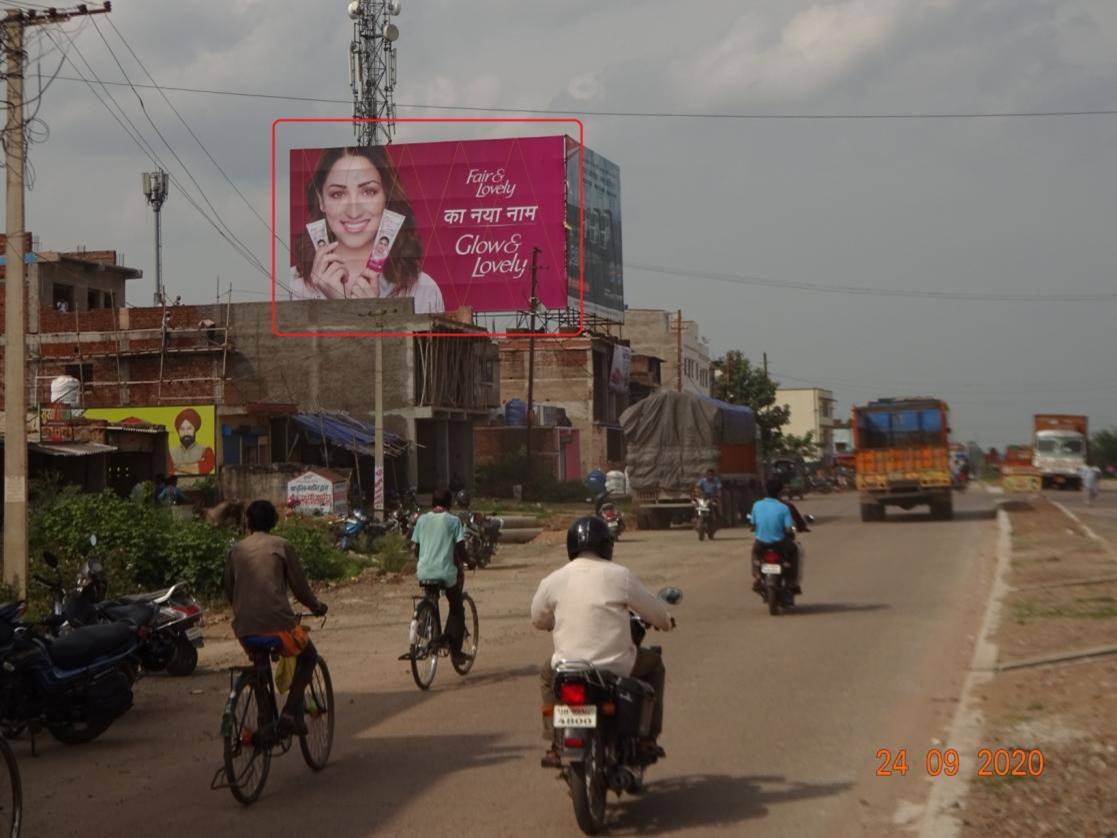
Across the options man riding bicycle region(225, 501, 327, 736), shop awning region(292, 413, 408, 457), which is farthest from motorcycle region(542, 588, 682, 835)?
shop awning region(292, 413, 408, 457)

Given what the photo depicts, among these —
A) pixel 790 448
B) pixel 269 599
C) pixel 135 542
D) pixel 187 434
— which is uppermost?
pixel 187 434

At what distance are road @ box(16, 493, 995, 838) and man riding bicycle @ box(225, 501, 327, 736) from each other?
0.53m

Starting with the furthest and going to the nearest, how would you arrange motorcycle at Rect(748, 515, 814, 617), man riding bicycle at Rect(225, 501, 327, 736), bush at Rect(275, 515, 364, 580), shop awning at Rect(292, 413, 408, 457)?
shop awning at Rect(292, 413, 408, 457) < bush at Rect(275, 515, 364, 580) < motorcycle at Rect(748, 515, 814, 617) < man riding bicycle at Rect(225, 501, 327, 736)

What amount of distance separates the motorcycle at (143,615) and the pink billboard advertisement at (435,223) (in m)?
45.5

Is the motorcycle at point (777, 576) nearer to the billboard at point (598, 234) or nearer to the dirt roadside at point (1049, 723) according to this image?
the dirt roadside at point (1049, 723)

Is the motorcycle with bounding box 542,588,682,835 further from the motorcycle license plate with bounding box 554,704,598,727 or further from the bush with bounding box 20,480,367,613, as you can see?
the bush with bounding box 20,480,367,613

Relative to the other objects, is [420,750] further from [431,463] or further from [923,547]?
[431,463]

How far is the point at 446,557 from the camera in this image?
11.0m

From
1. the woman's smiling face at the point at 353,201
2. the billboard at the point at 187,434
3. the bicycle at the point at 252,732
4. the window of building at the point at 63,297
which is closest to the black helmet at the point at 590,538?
the bicycle at the point at 252,732

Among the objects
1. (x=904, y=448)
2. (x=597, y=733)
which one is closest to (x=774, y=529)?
(x=597, y=733)

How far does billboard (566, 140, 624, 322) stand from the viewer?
57.5 metres

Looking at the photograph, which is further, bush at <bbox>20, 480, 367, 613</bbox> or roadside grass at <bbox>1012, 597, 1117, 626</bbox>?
bush at <bbox>20, 480, 367, 613</bbox>

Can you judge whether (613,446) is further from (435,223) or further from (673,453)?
(673,453)

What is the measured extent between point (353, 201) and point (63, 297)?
13120 millimetres
